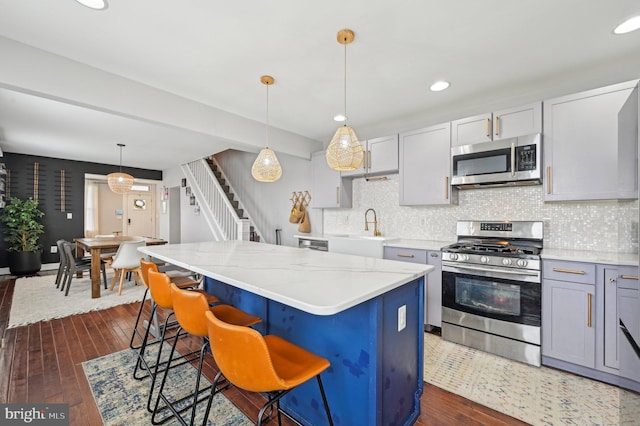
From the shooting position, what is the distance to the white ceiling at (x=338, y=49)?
1.83m

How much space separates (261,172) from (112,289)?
3528mm


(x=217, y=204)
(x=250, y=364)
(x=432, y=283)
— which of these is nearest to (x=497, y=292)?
(x=432, y=283)

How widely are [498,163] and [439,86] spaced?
96cm

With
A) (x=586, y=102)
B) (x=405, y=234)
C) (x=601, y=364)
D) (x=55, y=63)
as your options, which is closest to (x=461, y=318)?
(x=601, y=364)

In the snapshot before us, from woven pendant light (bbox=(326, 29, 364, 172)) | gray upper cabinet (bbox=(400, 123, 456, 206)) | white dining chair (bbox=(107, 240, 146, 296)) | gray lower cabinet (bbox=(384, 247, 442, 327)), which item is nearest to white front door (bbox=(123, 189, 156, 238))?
white dining chair (bbox=(107, 240, 146, 296))

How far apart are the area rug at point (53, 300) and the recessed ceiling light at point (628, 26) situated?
5.63 metres

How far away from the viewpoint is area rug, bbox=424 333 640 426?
1.74m

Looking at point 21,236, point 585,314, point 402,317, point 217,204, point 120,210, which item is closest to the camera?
point 402,317

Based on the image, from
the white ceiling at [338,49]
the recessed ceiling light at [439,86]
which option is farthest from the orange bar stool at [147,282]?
the recessed ceiling light at [439,86]

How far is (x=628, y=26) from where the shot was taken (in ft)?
6.43

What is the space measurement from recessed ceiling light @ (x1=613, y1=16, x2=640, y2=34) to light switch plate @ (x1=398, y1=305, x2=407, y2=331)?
7.93 feet

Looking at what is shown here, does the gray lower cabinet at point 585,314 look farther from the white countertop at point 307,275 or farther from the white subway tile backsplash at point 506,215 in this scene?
the white countertop at point 307,275

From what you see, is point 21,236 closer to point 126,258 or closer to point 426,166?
point 126,258

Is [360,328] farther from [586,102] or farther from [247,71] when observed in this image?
[586,102]
